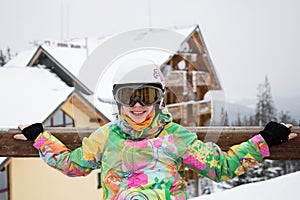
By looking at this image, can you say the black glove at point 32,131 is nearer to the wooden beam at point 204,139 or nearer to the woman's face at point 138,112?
the wooden beam at point 204,139

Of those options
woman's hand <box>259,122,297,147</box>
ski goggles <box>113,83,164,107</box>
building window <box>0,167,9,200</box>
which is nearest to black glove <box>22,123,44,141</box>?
ski goggles <box>113,83,164,107</box>

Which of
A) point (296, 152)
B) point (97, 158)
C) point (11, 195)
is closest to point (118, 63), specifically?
point (97, 158)

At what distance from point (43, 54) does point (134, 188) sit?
27.6 feet

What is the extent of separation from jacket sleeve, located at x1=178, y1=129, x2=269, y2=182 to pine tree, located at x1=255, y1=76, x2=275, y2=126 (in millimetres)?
11931

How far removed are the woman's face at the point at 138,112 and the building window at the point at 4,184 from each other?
5400mm

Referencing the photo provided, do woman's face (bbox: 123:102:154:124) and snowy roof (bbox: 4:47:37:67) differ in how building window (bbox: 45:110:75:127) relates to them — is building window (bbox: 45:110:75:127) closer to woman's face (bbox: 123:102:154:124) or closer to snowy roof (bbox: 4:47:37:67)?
snowy roof (bbox: 4:47:37:67)

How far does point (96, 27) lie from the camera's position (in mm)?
20953

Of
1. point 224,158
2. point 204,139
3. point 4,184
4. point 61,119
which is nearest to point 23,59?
point 61,119

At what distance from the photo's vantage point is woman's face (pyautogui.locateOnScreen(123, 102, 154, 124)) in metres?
1.06

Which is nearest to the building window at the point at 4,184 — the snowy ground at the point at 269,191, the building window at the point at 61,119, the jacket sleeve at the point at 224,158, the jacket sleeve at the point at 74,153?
the building window at the point at 61,119

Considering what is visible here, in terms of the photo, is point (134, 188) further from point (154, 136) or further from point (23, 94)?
point (23, 94)

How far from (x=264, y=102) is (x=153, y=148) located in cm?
1398

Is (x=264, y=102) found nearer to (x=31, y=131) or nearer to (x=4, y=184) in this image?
(x=4, y=184)

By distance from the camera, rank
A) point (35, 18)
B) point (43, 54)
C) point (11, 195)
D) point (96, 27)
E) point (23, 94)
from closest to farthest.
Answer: point (11, 195)
point (23, 94)
point (43, 54)
point (96, 27)
point (35, 18)
